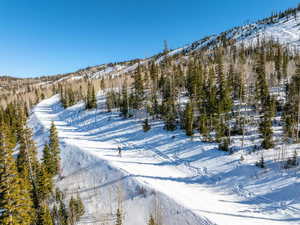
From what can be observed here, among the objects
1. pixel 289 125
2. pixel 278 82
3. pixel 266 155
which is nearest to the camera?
pixel 266 155

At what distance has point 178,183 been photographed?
634 inches

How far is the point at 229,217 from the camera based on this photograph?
1120cm

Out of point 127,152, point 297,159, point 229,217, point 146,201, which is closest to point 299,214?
point 229,217

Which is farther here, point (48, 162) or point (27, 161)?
point (48, 162)

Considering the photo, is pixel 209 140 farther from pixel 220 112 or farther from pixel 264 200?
pixel 264 200

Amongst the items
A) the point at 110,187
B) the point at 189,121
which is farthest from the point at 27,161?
the point at 189,121

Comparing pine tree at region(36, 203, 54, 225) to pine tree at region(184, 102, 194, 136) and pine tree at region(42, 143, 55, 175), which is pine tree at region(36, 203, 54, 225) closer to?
pine tree at region(42, 143, 55, 175)

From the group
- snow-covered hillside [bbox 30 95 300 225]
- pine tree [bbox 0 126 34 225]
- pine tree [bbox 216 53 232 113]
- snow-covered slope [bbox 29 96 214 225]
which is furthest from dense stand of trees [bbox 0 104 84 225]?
pine tree [bbox 216 53 232 113]

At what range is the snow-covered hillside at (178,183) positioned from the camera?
1196 centimetres

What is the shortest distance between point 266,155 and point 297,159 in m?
2.40

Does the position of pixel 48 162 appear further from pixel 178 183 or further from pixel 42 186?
pixel 178 183

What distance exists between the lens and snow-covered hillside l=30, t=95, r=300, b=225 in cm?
1196

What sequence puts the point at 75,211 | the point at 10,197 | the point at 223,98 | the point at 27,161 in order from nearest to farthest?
1. the point at 10,197
2. the point at 75,211
3. the point at 27,161
4. the point at 223,98

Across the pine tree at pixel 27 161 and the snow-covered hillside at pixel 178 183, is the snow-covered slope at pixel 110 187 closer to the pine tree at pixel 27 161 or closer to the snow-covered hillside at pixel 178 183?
the snow-covered hillside at pixel 178 183
